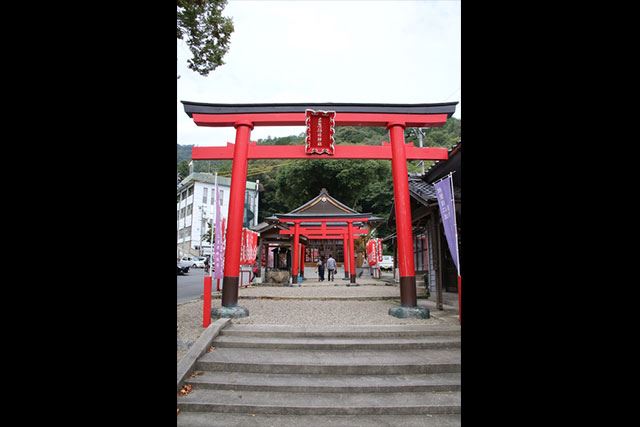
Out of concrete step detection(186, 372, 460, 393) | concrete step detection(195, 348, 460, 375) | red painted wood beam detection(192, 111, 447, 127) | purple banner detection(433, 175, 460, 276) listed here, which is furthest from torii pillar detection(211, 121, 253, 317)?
purple banner detection(433, 175, 460, 276)

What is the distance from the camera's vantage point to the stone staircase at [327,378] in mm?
4113

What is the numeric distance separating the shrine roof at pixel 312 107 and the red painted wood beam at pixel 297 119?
0.22 ft

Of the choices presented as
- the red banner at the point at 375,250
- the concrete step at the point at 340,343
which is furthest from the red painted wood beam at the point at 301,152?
the red banner at the point at 375,250

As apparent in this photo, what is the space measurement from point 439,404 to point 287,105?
6.78m

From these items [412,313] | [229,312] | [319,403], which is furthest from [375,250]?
[319,403]

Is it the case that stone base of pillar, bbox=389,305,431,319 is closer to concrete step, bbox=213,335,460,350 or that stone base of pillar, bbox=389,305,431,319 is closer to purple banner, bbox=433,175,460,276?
purple banner, bbox=433,175,460,276

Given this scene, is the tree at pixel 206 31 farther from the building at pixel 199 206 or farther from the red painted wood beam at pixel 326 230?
the building at pixel 199 206

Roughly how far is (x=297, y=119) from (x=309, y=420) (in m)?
6.53

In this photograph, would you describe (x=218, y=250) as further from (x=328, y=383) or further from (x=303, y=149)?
(x=328, y=383)

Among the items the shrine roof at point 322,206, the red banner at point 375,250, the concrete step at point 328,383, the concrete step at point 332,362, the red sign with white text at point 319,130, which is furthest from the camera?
the shrine roof at point 322,206

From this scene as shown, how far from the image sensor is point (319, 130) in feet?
28.7

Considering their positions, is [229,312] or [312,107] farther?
[312,107]
